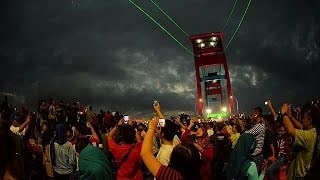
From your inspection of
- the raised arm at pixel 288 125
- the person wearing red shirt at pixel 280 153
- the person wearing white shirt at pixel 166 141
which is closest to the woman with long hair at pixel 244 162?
the raised arm at pixel 288 125

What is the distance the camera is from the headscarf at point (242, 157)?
5.61 meters

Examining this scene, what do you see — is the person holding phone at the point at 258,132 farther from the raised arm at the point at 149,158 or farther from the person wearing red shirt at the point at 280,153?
the raised arm at the point at 149,158

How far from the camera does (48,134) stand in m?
8.56

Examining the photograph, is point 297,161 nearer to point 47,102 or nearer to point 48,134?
point 48,134

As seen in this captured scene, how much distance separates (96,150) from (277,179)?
198 inches

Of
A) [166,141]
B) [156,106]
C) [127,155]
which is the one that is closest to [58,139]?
[127,155]

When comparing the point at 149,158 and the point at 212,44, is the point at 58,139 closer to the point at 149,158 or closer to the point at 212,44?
the point at 149,158

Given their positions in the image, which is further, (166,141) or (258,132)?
(258,132)

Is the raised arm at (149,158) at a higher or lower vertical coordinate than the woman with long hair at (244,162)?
higher

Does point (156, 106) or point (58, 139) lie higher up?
point (156, 106)

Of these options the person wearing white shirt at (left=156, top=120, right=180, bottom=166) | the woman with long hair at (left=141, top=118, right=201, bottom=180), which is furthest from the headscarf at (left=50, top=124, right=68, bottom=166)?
the woman with long hair at (left=141, top=118, right=201, bottom=180)

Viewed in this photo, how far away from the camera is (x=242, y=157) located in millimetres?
5613

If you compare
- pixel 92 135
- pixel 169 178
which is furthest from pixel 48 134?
pixel 169 178

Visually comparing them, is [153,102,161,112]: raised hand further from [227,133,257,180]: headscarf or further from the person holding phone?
the person holding phone
